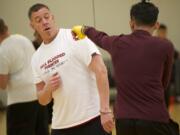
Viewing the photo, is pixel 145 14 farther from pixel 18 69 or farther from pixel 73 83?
pixel 18 69

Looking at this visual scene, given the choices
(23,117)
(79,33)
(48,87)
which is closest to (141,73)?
(79,33)

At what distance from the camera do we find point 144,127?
8.80ft

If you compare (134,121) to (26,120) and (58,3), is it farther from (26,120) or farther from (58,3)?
(58,3)

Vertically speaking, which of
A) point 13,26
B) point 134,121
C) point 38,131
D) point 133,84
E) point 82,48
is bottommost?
point 38,131

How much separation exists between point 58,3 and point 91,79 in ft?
8.52

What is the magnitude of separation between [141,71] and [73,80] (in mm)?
424

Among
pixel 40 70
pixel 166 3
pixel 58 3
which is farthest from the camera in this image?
pixel 166 3

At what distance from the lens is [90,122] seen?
2707 mm

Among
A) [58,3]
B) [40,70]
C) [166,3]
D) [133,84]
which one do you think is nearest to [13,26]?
[58,3]

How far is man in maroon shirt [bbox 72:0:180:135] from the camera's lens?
264 cm

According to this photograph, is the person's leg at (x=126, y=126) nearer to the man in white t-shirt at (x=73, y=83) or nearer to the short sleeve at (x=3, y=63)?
the man in white t-shirt at (x=73, y=83)

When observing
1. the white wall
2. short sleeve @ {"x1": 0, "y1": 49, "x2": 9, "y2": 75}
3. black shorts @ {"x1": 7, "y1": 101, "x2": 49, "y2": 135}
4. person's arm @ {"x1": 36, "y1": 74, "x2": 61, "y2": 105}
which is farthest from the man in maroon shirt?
the white wall

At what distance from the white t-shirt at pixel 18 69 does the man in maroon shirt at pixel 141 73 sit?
122 centimetres

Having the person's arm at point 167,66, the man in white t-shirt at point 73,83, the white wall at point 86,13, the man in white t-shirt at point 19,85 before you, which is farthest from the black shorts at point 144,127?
the white wall at point 86,13
